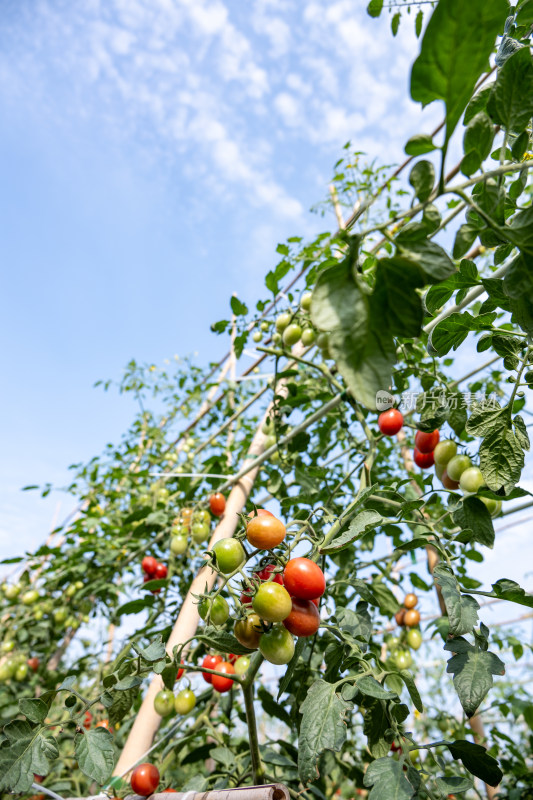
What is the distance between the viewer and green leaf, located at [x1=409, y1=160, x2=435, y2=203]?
375 mm

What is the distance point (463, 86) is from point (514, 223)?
0.12 meters

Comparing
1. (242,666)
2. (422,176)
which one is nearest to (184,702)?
(242,666)

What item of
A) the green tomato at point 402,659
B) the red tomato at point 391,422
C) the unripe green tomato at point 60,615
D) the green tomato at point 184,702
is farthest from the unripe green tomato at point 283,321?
the unripe green tomato at point 60,615

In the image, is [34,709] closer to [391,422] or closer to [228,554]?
[228,554]

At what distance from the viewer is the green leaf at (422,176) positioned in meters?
0.38

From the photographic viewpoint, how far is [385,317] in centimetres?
35

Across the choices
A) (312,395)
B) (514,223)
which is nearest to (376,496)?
(514,223)

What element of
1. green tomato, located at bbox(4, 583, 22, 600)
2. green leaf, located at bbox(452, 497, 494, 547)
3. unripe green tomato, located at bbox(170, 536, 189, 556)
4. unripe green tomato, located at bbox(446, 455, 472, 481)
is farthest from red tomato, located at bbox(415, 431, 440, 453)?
green tomato, located at bbox(4, 583, 22, 600)

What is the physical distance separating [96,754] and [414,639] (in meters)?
1.15

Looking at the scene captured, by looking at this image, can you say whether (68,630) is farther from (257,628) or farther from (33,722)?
(257,628)

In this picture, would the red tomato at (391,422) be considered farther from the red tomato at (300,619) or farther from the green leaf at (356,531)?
the red tomato at (300,619)

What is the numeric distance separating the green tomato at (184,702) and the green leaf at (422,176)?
110cm

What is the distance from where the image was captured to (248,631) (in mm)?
625

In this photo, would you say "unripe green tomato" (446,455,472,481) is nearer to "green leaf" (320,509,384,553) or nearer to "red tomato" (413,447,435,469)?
"red tomato" (413,447,435,469)
